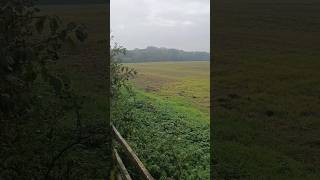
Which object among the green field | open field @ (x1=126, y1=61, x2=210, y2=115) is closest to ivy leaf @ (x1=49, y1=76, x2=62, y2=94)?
the green field

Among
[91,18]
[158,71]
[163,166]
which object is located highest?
[91,18]

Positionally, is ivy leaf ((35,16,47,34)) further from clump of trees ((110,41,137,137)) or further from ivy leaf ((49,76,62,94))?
clump of trees ((110,41,137,137))

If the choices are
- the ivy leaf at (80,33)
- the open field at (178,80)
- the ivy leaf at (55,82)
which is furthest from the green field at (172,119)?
the ivy leaf at (55,82)
